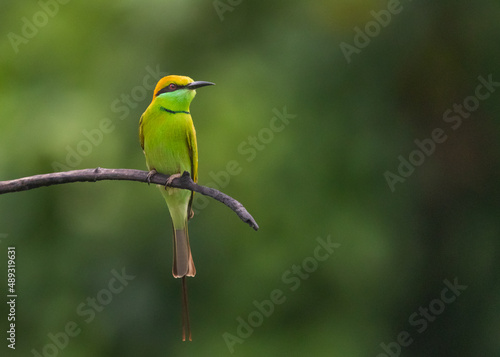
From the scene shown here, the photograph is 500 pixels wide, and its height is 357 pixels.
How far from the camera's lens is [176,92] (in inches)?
68.3

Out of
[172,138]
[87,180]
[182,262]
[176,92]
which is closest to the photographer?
[87,180]

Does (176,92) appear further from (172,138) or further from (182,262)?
(182,262)

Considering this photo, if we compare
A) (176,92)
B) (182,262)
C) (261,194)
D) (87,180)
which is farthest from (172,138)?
(261,194)

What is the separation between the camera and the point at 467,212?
4039mm

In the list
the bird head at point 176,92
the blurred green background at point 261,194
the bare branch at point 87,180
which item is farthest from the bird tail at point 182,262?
the blurred green background at point 261,194

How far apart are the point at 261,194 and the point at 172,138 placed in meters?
1.91

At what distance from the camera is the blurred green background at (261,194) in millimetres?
3660

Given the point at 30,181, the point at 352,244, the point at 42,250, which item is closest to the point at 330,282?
the point at 352,244

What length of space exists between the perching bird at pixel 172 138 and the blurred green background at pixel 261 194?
1.50 metres

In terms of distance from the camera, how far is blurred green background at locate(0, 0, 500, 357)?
12.0 feet

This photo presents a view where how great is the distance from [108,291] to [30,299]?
1.48 feet

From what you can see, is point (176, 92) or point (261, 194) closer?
point (176, 92)

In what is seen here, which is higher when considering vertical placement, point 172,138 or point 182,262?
point 172,138

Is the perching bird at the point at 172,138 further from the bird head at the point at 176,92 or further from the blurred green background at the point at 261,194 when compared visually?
the blurred green background at the point at 261,194
